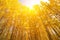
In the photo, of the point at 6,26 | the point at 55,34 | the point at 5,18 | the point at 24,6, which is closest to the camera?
the point at 55,34

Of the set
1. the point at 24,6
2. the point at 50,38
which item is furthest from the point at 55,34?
the point at 24,6

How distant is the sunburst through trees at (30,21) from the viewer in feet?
15.3

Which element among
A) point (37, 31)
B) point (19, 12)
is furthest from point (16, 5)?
point (37, 31)

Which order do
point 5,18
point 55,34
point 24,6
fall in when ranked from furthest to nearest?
1. point 24,6
2. point 5,18
3. point 55,34

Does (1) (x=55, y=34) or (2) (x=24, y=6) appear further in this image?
(2) (x=24, y=6)

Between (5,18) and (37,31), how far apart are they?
5.11ft

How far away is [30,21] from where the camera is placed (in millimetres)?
5297

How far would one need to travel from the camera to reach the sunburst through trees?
4.67m

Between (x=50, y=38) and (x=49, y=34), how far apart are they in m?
0.21

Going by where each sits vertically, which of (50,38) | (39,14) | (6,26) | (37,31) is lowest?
(50,38)

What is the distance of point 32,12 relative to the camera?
5.32 metres

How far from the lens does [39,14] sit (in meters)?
5.28

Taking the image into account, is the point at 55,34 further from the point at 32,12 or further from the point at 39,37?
the point at 32,12

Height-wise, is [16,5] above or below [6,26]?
above
